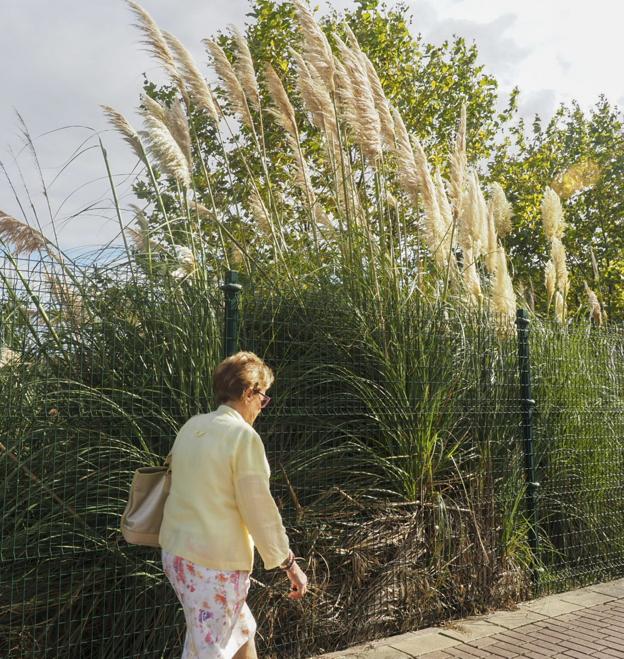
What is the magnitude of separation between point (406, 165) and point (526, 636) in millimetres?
3861

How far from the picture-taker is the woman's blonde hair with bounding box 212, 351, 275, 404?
322 cm

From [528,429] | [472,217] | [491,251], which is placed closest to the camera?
[528,429]

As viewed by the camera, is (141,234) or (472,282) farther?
(472,282)

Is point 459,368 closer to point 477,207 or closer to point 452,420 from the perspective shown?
point 452,420

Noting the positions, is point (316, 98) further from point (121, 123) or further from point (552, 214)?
point (552, 214)

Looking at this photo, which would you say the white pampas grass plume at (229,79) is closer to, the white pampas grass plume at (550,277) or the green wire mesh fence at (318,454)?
the green wire mesh fence at (318,454)

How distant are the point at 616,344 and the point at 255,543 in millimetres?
5499

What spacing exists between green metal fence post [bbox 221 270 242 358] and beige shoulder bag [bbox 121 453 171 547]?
1174 millimetres

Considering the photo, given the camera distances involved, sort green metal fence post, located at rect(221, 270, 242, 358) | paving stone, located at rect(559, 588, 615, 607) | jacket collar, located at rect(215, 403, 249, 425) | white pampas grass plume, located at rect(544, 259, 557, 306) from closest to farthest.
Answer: jacket collar, located at rect(215, 403, 249, 425)
green metal fence post, located at rect(221, 270, 242, 358)
paving stone, located at rect(559, 588, 615, 607)
white pampas grass plume, located at rect(544, 259, 557, 306)

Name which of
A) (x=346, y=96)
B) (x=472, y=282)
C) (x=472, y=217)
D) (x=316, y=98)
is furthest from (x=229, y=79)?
(x=472, y=282)

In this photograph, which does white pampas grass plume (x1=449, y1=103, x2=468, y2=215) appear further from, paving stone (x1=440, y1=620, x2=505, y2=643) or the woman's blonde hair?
the woman's blonde hair

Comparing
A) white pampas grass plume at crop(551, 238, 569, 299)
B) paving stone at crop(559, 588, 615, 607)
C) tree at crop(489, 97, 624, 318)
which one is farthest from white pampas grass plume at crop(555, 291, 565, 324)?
tree at crop(489, 97, 624, 318)

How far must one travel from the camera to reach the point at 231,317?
14.4 ft

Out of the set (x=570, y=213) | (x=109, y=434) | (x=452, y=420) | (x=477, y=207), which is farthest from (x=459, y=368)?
(x=570, y=213)
